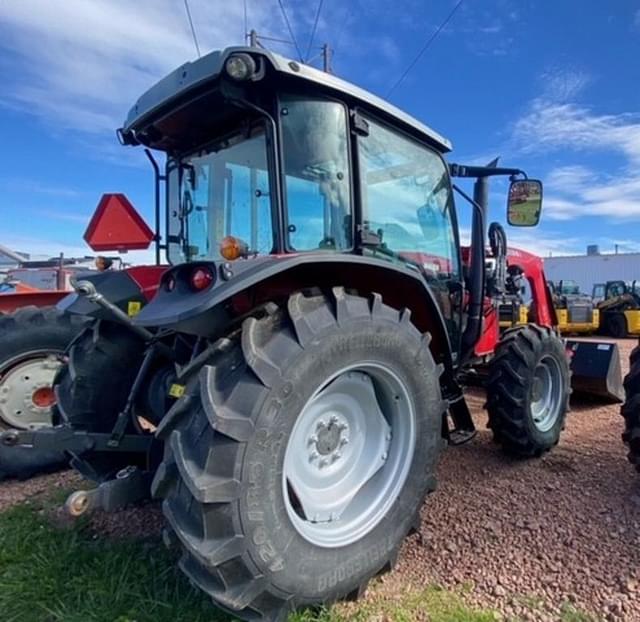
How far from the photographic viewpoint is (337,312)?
2.00 metres

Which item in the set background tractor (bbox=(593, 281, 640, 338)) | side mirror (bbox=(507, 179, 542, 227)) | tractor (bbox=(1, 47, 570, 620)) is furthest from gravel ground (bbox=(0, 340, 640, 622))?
background tractor (bbox=(593, 281, 640, 338))

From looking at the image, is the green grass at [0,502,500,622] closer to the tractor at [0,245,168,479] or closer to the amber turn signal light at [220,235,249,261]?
the tractor at [0,245,168,479]

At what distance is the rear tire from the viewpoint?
3.55 meters

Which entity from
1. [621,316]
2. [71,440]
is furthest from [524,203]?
[621,316]

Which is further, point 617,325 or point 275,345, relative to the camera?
point 617,325

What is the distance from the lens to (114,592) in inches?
84.8

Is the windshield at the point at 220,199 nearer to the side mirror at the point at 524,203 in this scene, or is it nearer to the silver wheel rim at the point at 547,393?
the side mirror at the point at 524,203

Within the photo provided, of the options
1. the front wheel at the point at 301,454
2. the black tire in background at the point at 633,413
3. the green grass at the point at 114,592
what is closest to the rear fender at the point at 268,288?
the front wheel at the point at 301,454

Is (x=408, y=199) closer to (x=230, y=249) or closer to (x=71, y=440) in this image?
(x=230, y=249)

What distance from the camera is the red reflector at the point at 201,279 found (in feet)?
6.04

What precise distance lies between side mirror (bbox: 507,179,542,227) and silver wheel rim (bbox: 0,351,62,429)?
359cm

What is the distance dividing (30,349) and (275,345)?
106 inches

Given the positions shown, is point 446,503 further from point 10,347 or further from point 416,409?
point 10,347

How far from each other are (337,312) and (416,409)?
70cm
